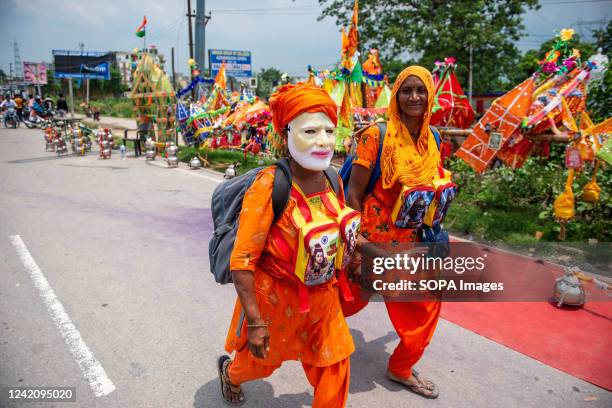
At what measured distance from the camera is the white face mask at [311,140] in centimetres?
179

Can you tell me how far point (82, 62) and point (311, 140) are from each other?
27.0 m

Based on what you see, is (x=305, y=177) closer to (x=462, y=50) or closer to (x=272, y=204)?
(x=272, y=204)

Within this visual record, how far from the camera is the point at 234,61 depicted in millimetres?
29625

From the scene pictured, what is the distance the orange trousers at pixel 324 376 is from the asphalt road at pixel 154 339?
57 centimetres

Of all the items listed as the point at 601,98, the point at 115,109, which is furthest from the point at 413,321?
the point at 115,109

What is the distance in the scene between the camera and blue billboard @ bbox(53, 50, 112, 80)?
73.9ft

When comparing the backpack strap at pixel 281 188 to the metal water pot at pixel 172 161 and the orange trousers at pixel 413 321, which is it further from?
the metal water pot at pixel 172 161

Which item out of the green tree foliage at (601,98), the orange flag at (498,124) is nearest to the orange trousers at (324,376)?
the orange flag at (498,124)

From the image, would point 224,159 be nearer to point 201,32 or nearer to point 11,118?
point 201,32

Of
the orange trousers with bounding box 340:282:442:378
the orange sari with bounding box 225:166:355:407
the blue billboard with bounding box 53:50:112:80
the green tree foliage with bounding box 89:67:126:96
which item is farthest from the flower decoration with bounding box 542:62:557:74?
the green tree foliage with bounding box 89:67:126:96

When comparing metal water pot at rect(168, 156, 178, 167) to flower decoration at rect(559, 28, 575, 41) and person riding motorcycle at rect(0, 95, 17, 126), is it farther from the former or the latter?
person riding motorcycle at rect(0, 95, 17, 126)

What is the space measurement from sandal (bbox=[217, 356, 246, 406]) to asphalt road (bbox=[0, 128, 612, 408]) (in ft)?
0.31

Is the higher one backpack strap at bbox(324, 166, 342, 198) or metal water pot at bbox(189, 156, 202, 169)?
backpack strap at bbox(324, 166, 342, 198)

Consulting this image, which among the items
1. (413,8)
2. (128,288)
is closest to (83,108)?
(413,8)
